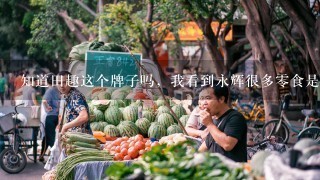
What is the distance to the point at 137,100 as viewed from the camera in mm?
13492

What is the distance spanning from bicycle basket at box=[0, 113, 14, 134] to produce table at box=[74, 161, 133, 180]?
19.2 ft

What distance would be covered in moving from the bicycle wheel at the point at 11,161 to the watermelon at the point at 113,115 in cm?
227

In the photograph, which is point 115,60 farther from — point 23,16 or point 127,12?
point 23,16

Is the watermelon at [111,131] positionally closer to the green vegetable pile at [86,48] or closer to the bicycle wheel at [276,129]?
the green vegetable pile at [86,48]

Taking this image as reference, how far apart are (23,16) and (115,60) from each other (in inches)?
1099

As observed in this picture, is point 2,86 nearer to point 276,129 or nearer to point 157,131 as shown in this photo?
point 276,129

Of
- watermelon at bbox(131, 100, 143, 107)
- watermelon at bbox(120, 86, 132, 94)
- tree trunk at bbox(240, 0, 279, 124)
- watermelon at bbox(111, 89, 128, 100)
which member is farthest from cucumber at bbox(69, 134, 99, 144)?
tree trunk at bbox(240, 0, 279, 124)

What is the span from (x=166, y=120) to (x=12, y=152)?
11.5ft

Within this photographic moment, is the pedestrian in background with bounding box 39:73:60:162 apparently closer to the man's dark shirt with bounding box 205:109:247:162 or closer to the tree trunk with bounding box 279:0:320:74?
the tree trunk with bounding box 279:0:320:74

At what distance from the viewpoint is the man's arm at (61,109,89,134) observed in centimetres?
973

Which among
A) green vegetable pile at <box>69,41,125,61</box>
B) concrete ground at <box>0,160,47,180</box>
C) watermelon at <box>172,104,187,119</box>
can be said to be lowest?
concrete ground at <box>0,160,47,180</box>

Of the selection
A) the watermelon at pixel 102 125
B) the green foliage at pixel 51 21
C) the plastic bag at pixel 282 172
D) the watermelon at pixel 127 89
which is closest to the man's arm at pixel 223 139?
the plastic bag at pixel 282 172

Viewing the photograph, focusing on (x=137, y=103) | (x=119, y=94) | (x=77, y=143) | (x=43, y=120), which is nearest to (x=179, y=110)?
(x=137, y=103)

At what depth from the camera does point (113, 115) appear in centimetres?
1275
